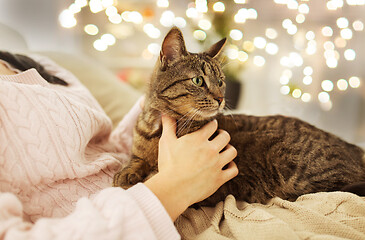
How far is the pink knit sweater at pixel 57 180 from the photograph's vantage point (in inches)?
22.4

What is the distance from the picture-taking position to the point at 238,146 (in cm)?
114

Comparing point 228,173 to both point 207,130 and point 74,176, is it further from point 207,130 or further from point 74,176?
point 74,176

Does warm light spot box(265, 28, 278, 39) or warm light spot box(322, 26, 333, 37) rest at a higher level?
warm light spot box(322, 26, 333, 37)

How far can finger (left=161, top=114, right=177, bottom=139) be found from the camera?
3.06ft

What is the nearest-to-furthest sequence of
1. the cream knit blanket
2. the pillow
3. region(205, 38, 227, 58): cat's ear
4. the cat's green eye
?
the cream knit blanket
the cat's green eye
region(205, 38, 227, 58): cat's ear
the pillow

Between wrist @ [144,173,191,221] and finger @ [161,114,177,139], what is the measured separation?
20cm

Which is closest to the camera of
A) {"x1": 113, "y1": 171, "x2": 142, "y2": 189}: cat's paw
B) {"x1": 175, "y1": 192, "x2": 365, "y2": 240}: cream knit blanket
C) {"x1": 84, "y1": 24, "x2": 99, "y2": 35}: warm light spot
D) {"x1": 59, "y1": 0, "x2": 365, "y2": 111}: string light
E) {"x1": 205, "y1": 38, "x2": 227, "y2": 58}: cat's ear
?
{"x1": 175, "y1": 192, "x2": 365, "y2": 240}: cream knit blanket

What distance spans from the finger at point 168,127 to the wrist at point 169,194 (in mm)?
196

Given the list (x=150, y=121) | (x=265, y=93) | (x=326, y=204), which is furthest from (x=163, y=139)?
(x=265, y=93)

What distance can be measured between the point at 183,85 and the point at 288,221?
60 cm

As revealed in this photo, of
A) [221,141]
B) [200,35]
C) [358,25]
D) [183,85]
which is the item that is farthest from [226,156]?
[358,25]

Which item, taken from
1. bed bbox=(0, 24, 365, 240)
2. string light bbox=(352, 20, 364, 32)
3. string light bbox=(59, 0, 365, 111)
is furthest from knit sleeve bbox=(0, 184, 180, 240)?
string light bbox=(352, 20, 364, 32)

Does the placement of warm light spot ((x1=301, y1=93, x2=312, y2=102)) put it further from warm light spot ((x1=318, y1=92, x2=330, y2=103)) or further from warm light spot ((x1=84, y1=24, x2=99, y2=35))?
warm light spot ((x1=84, y1=24, x2=99, y2=35))

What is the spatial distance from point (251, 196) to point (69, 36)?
3.11 meters
